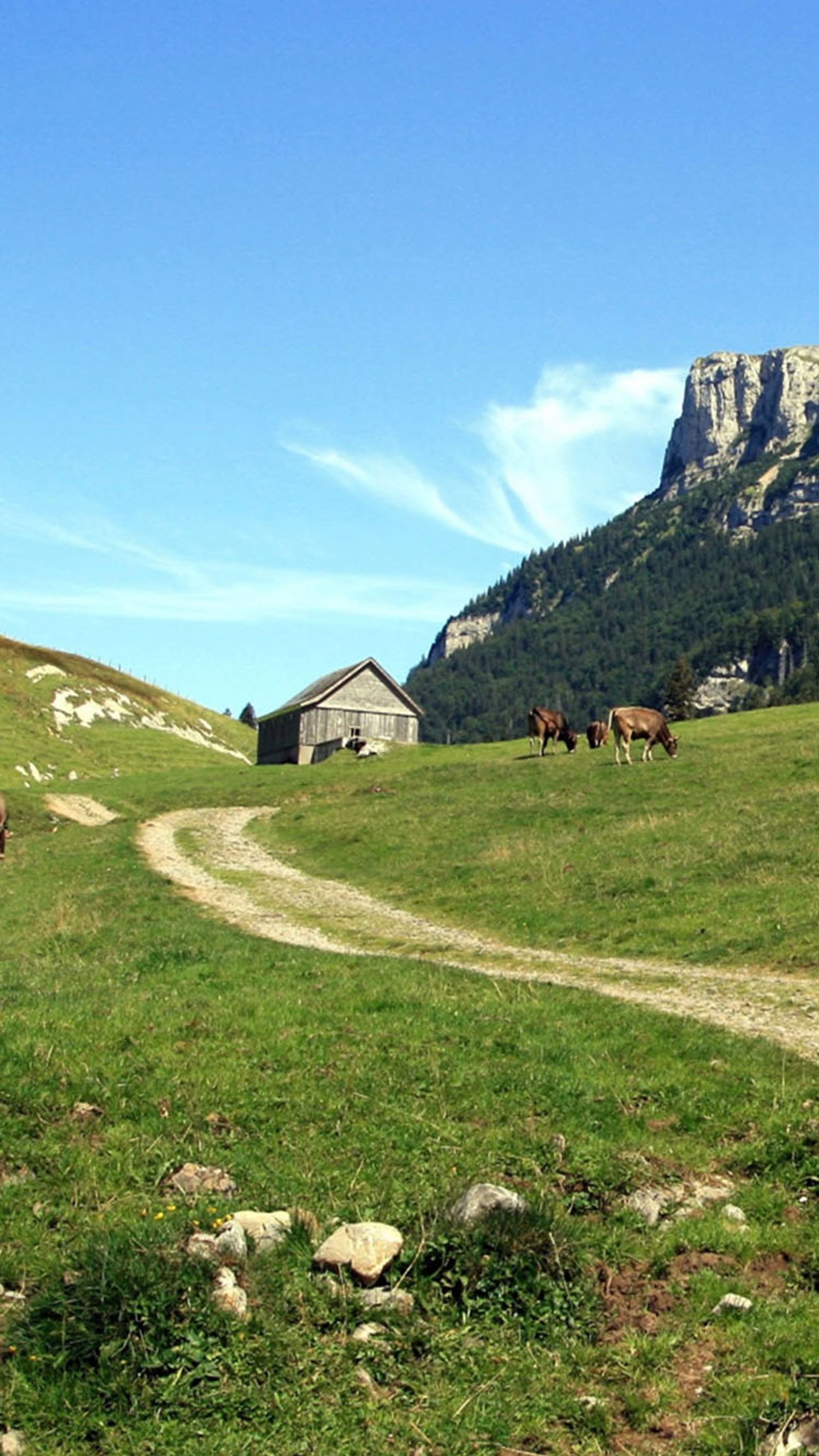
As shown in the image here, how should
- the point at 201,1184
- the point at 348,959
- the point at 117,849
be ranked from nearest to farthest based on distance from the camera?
1. the point at 201,1184
2. the point at 348,959
3. the point at 117,849

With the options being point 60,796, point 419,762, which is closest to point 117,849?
point 60,796

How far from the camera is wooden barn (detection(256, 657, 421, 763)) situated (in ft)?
317

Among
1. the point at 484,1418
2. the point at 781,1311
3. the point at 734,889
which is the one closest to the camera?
the point at 484,1418

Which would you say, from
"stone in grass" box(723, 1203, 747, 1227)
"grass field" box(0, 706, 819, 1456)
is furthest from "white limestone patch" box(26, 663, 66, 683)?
"stone in grass" box(723, 1203, 747, 1227)

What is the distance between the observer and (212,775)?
76.4 metres

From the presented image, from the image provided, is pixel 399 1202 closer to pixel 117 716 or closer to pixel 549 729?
pixel 549 729

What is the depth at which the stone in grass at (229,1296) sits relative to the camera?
9.33 m

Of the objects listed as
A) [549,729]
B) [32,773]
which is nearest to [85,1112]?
[549,729]

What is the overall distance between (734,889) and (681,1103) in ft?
52.2

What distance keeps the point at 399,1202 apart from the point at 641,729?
45.8 m

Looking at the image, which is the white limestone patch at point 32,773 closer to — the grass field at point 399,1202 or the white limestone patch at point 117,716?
the white limestone patch at point 117,716

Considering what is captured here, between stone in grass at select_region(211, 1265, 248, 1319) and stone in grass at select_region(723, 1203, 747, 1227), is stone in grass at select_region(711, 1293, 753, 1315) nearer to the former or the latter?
stone in grass at select_region(723, 1203, 747, 1227)

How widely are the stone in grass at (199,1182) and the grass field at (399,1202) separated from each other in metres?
0.23

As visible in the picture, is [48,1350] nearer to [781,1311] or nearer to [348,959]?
[781,1311]
